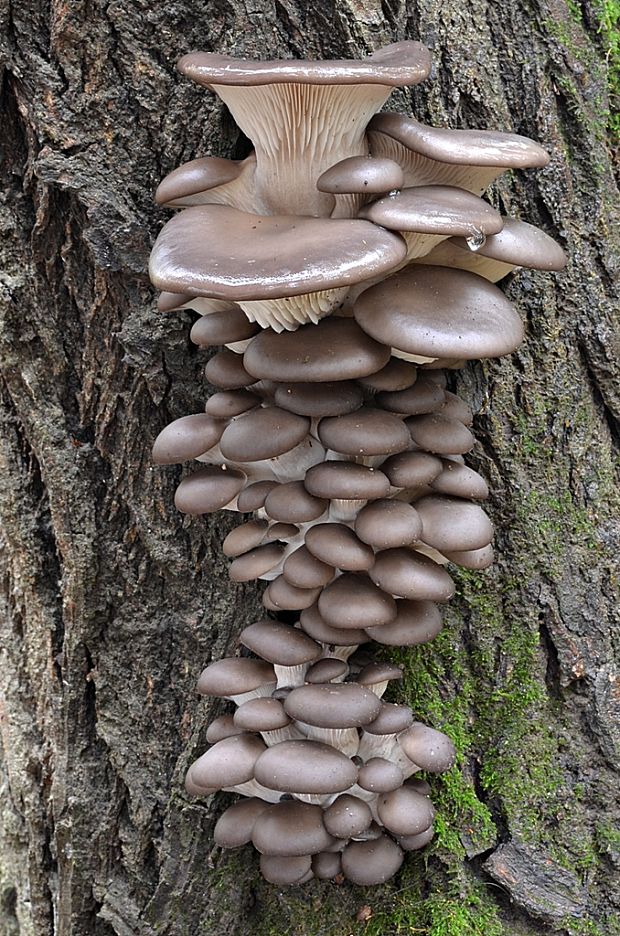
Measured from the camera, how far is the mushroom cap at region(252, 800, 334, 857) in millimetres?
2283

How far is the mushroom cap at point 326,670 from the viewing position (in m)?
2.33

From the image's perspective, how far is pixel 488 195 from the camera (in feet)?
8.44

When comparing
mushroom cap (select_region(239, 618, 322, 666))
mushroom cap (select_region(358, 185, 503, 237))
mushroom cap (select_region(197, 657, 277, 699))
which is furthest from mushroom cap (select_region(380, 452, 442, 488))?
mushroom cap (select_region(197, 657, 277, 699))

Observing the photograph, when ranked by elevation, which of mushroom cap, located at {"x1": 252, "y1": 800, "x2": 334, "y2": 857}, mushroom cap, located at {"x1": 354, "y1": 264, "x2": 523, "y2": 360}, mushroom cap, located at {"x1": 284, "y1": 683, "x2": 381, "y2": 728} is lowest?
mushroom cap, located at {"x1": 252, "y1": 800, "x2": 334, "y2": 857}

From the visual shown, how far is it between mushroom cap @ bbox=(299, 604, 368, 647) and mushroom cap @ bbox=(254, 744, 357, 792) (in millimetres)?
328

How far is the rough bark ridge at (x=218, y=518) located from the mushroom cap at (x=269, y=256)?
558mm

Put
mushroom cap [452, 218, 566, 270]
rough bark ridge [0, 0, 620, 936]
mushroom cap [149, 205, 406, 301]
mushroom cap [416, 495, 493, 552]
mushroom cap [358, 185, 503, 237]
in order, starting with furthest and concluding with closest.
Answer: rough bark ridge [0, 0, 620, 936]
mushroom cap [416, 495, 493, 552]
mushroom cap [452, 218, 566, 270]
mushroom cap [358, 185, 503, 237]
mushroom cap [149, 205, 406, 301]

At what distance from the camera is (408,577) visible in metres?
2.19

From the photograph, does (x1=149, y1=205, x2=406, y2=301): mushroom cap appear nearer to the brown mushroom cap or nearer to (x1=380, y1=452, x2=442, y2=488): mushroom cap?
(x1=380, y1=452, x2=442, y2=488): mushroom cap

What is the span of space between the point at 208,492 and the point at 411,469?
2.10 ft

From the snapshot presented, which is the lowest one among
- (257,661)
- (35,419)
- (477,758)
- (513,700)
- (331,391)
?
(477,758)

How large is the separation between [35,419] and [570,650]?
2173mm

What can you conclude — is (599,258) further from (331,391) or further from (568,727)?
(568,727)

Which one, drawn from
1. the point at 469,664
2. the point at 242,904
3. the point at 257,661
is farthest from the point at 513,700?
the point at 242,904
